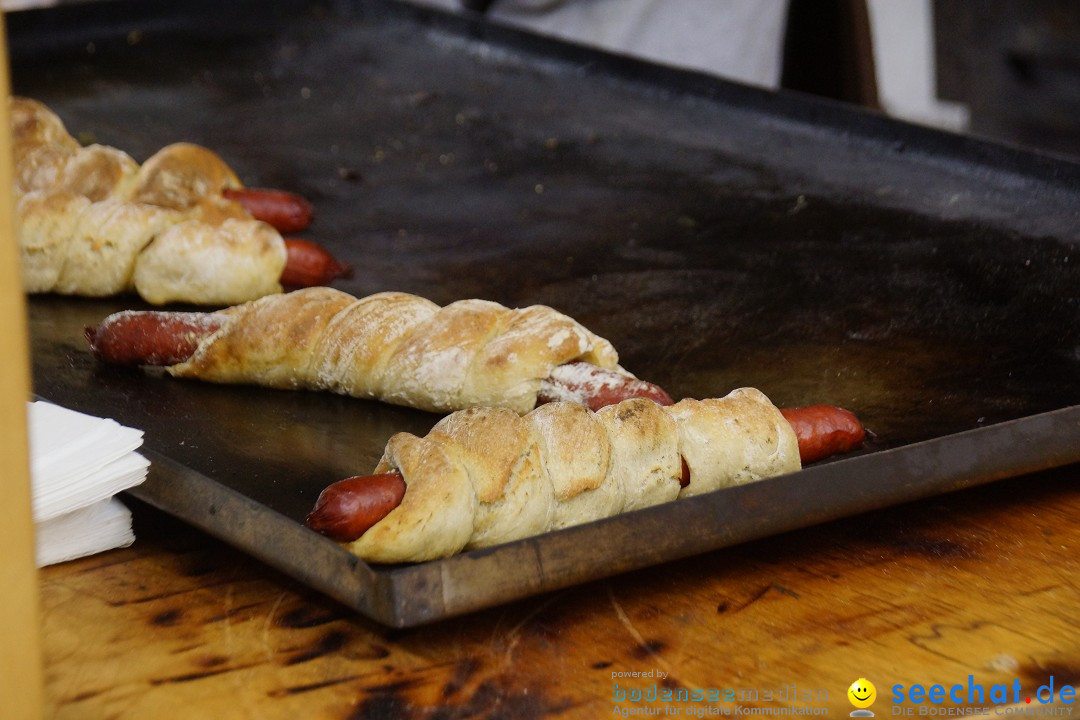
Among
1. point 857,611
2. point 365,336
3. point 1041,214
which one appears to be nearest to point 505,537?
point 857,611

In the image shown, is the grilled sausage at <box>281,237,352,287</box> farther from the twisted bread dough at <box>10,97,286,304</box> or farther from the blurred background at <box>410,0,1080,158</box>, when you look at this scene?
the blurred background at <box>410,0,1080,158</box>

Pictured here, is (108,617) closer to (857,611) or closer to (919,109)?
(857,611)

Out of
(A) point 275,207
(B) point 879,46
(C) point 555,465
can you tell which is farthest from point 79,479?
(B) point 879,46

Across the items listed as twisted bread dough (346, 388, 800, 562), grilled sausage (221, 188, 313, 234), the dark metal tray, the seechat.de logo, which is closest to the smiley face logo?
the seechat.de logo

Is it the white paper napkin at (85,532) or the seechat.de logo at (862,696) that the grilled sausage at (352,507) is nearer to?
the white paper napkin at (85,532)

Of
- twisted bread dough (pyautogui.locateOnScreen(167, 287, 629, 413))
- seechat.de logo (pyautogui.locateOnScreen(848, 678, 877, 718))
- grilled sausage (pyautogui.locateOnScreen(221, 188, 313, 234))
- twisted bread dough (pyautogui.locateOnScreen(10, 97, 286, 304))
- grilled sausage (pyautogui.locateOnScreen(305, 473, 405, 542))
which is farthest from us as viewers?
grilled sausage (pyautogui.locateOnScreen(221, 188, 313, 234))

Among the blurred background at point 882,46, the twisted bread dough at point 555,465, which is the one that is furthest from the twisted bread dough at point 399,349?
the blurred background at point 882,46

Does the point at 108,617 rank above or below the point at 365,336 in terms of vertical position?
below

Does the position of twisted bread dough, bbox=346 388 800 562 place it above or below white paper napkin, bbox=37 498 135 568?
above
